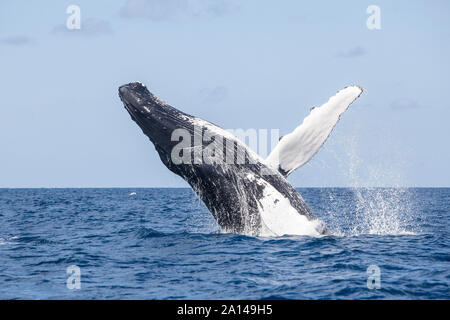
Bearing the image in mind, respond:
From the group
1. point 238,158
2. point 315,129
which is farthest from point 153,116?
point 315,129

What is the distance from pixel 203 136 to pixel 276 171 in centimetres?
135

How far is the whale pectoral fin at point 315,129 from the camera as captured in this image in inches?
406

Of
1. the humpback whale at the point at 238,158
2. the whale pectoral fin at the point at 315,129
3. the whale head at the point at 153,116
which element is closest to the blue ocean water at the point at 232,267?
the humpback whale at the point at 238,158

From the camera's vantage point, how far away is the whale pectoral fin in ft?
33.8

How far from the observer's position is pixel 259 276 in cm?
891

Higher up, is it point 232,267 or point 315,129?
point 315,129

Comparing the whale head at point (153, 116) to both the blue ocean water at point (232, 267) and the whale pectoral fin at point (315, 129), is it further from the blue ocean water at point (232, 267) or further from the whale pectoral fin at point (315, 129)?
the blue ocean water at point (232, 267)

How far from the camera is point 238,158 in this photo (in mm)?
10508

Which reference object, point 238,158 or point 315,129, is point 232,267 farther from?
point 315,129

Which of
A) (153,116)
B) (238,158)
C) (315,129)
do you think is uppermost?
(153,116)

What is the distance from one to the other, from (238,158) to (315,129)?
133 centimetres

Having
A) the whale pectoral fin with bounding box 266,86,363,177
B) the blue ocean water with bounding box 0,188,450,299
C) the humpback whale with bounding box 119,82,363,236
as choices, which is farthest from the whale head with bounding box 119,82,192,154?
the blue ocean water with bounding box 0,188,450,299
